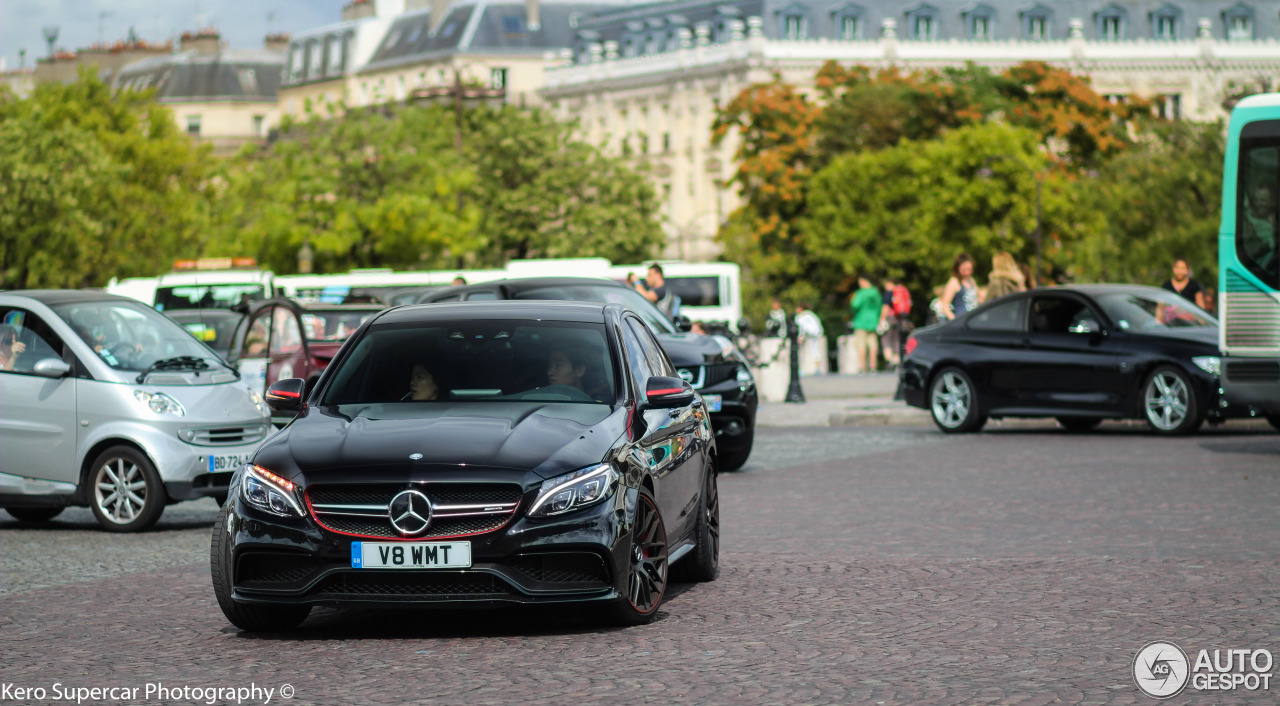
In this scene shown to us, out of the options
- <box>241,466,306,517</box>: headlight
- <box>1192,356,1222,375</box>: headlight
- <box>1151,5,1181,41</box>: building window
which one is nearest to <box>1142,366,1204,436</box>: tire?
<box>1192,356,1222,375</box>: headlight

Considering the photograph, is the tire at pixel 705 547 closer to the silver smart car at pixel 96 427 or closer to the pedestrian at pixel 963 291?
the silver smart car at pixel 96 427

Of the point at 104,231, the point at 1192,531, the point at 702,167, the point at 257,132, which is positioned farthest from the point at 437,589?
the point at 257,132

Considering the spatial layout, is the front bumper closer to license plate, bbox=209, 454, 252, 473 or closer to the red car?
license plate, bbox=209, 454, 252, 473

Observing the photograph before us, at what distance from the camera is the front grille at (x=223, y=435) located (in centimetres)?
1464

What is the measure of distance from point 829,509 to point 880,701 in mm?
7293

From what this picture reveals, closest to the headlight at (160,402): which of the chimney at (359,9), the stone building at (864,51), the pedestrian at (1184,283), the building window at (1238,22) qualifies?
the pedestrian at (1184,283)

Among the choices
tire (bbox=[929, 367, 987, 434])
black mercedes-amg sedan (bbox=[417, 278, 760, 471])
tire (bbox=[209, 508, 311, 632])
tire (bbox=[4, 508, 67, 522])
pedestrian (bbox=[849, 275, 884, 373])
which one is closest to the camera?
tire (bbox=[209, 508, 311, 632])

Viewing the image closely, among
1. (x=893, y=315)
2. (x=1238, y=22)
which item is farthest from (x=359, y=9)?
(x=893, y=315)

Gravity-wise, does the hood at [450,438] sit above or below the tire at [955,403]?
above

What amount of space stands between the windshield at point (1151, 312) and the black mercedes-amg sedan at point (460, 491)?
12589 millimetres

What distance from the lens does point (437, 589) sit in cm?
880

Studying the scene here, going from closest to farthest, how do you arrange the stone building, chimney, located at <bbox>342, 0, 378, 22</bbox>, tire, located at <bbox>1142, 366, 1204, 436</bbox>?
tire, located at <bbox>1142, 366, 1204, 436</bbox>, the stone building, chimney, located at <bbox>342, 0, 378, 22</bbox>

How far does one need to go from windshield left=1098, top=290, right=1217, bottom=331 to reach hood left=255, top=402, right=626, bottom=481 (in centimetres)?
1306

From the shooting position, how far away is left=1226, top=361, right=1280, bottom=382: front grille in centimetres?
1842
